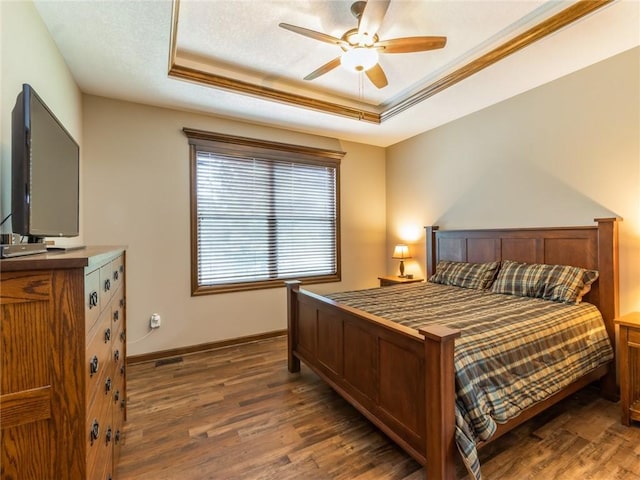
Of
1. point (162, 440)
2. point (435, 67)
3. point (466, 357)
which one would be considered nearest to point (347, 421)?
point (466, 357)

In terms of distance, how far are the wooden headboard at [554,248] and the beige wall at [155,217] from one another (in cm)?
233

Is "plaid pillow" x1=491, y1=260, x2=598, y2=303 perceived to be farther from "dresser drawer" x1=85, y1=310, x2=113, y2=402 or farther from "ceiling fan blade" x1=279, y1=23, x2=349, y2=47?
"dresser drawer" x1=85, y1=310, x2=113, y2=402

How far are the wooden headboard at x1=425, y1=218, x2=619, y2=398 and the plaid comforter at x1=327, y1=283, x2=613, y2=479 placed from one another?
0.62 feet

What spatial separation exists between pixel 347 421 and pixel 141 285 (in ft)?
7.98

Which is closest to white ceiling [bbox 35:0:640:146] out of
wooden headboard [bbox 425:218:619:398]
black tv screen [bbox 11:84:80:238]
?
black tv screen [bbox 11:84:80:238]

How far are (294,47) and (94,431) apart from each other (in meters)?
2.75

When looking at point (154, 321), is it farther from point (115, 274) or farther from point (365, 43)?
point (365, 43)

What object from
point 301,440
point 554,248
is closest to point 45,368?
point 301,440

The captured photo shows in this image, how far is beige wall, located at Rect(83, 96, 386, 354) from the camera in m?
3.05

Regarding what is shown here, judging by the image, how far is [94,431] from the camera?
1.00 m

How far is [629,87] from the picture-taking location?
242 centimetres

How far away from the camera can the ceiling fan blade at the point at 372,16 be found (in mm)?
1766

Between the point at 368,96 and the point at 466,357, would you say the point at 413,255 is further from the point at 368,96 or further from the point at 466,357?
the point at 466,357

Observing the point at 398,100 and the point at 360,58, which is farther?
the point at 398,100
